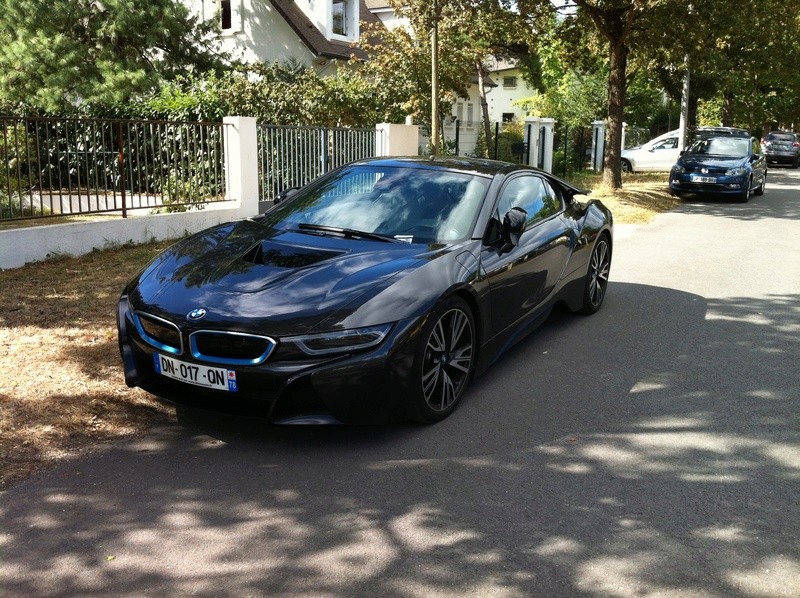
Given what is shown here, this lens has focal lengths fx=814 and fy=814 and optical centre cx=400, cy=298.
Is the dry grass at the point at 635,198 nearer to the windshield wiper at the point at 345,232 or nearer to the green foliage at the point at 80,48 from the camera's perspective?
the windshield wiper at the point at 345,232

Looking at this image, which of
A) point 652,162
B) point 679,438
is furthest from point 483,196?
point 652,162

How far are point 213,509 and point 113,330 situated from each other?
3.28 metres

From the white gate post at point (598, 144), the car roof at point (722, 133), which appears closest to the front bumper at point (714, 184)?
the car roof at point (722, 133)

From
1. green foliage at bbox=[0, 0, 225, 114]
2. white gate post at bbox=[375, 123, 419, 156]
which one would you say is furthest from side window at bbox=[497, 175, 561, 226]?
green foliage at bbox=[0, 0, 225, 114]

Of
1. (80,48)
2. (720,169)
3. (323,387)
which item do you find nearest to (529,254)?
(323,387)

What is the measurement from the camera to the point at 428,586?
123 inches

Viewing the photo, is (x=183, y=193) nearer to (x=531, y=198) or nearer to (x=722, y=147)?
(x=531, y=198)

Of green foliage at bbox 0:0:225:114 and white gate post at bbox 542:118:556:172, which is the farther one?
white gate post at bbox 542:118:556:172

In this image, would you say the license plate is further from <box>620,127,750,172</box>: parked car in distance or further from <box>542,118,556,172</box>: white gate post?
<box>620,127,750,172</box>: parked car in distance

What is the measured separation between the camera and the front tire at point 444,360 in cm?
451

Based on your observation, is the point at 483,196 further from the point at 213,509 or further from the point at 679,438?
the point at 213,509

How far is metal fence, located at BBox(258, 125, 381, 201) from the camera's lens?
13.6 meters

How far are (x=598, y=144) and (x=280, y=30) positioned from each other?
1216cm

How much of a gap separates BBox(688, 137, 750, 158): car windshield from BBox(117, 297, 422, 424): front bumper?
19137mm
